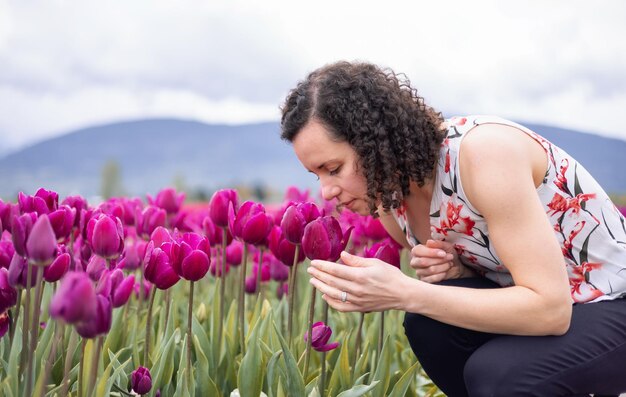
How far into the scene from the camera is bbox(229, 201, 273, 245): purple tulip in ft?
8.39

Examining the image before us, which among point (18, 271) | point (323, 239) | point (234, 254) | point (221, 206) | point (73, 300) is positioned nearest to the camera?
point (73, 300)

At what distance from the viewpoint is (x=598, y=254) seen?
8.34 ft

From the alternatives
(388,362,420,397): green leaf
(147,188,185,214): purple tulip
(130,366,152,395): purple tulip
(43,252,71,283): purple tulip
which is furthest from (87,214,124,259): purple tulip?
(147,188,185,214): purple tulip

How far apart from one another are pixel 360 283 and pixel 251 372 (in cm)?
50

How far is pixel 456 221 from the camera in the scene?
2570 millimetres

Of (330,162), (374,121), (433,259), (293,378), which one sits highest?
(374,121)

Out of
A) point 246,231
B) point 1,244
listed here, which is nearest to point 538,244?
point 246,231

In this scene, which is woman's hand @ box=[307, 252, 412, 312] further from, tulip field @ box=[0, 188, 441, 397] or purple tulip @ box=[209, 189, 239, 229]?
purple tulip @ box=[209, 189, 239, 229]

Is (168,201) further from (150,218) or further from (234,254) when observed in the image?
(150,218)

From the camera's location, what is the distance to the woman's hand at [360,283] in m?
2.17

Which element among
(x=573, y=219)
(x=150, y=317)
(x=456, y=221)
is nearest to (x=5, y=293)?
(x=150, y=317)

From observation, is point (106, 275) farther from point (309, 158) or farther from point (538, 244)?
point (538, 244)

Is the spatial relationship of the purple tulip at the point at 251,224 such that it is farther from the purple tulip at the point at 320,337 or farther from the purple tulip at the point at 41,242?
the purple tulip at the point at 41,242

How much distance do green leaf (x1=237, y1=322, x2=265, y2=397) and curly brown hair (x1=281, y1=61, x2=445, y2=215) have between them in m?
0.59
